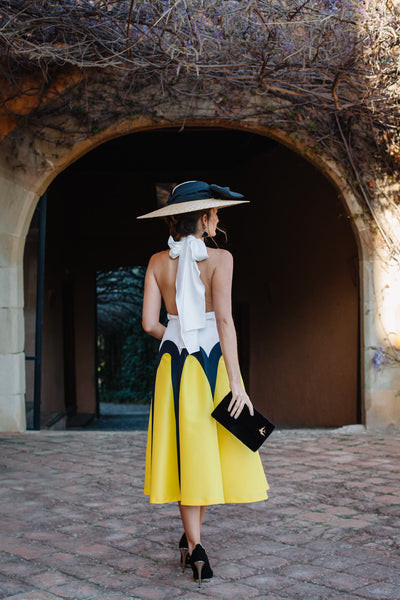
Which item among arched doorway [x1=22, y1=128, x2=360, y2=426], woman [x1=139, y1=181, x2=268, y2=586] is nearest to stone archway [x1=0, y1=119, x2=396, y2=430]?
arched doorway [x1=22, y1=128, x2=360, y2=426]

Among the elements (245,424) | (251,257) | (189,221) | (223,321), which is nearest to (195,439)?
(245,424)

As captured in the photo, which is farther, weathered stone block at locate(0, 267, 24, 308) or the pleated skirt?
weathered stone block at locate(0, 267, 24, 308)

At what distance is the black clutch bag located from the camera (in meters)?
2.50

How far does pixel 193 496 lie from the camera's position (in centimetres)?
245

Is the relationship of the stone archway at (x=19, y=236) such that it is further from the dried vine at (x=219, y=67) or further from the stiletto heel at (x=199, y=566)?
the stiletto heel at (x=199, y=566)

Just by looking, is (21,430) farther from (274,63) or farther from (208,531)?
(274,63)

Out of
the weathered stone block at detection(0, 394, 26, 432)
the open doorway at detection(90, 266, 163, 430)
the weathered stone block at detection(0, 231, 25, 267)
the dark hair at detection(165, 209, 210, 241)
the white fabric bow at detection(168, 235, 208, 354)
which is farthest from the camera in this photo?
the open doorway at detection(90, 266, 163, 430)

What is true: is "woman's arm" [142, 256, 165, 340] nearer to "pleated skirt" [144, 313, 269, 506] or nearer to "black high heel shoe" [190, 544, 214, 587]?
"pleated skirt" [144, 313, 269, 506]

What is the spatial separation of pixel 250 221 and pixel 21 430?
589 cm

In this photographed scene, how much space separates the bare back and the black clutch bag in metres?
0.42

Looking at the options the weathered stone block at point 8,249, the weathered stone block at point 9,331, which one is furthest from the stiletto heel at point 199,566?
the weathered stone block at point 8,249

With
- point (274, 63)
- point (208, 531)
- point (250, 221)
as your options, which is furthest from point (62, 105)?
point (250, 221)

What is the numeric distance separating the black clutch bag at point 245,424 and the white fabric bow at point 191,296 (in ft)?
0.87

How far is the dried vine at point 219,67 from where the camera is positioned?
488cm
